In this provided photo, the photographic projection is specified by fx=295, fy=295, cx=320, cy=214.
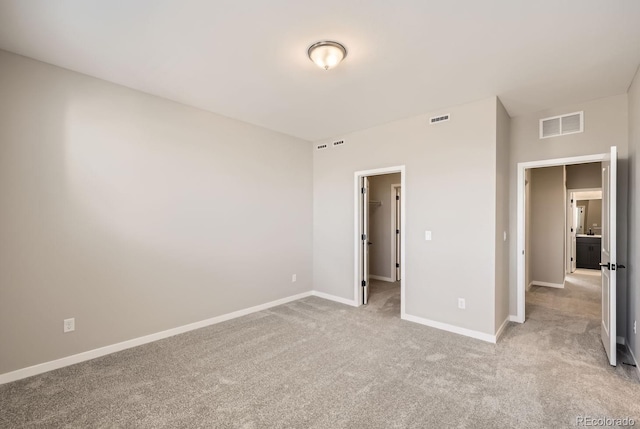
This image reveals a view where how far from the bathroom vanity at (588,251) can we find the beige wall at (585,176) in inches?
98.3

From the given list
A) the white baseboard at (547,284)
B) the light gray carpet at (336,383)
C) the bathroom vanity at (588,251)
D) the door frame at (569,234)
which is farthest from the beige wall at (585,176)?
the light gray carpet at (336,383)

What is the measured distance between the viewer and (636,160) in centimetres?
284

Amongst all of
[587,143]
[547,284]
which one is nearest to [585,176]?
[547,284]

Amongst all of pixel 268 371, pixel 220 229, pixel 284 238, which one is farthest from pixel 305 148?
pixel 268 371

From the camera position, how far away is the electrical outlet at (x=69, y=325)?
284cm

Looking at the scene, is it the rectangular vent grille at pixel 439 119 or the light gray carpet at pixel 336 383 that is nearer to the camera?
the light gray carpet at pixel 336 383

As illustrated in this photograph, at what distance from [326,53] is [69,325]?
349 centimetres

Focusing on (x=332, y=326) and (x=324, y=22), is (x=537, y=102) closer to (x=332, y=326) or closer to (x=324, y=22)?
(x=324, y=22)

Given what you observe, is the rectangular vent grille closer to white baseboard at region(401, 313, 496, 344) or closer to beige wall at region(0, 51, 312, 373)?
beige wall at region(0, 51, 312, 373)

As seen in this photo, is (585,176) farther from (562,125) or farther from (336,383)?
(336,383)

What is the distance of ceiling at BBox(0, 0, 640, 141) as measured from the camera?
2.02 meters

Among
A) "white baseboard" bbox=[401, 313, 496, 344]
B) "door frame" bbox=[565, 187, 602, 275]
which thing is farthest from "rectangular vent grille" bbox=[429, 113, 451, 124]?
"door frame" bbox=[565, 187, 602, 275]

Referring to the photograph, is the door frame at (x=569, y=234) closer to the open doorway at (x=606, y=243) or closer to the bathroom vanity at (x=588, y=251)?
the bathroom vanity at (x=588, y=251)

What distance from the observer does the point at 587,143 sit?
3531 millimetres
